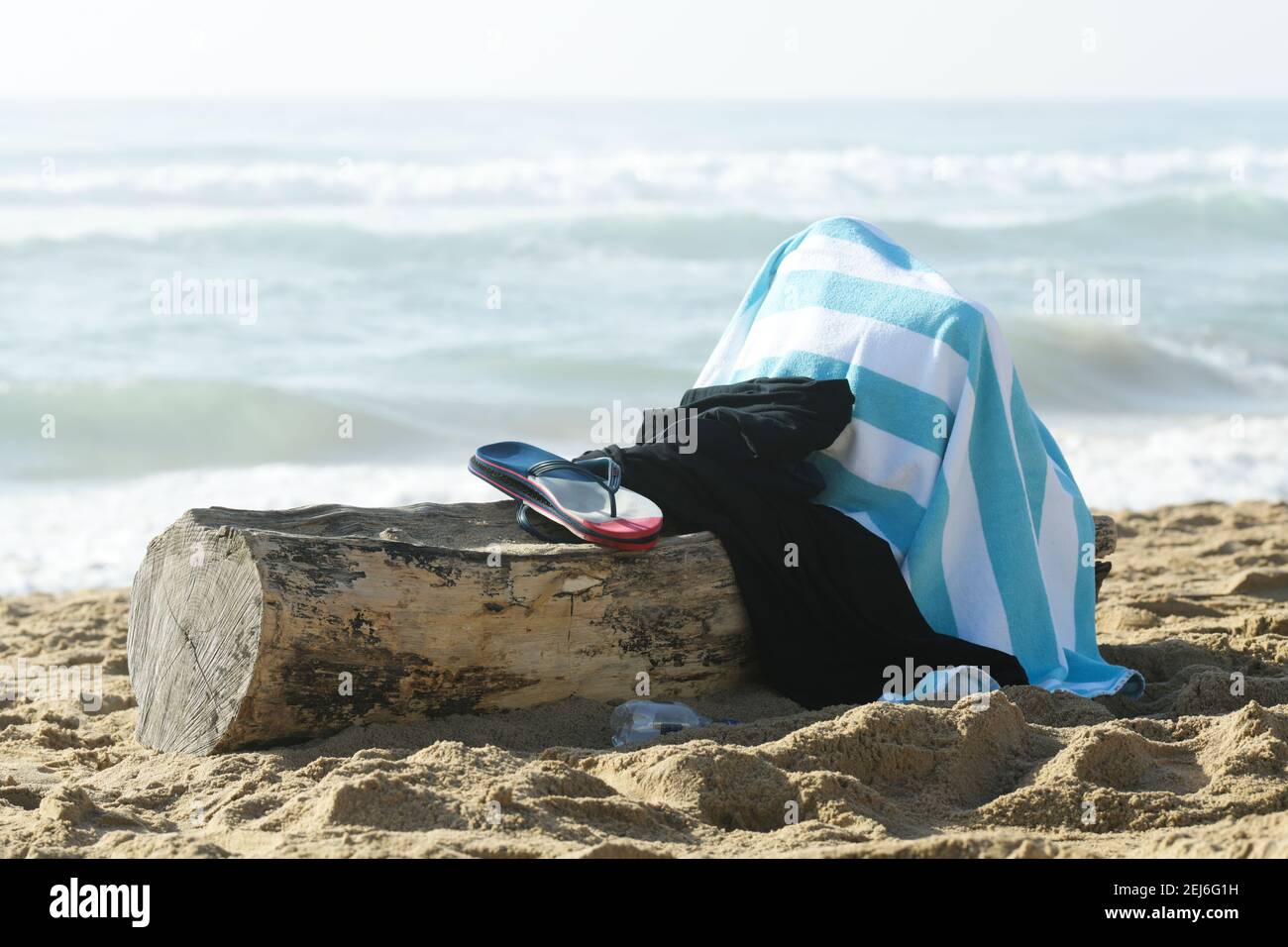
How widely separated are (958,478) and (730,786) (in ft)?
4.57

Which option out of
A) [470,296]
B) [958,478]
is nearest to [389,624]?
[958,478]

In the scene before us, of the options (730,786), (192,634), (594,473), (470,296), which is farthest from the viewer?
(470,296)

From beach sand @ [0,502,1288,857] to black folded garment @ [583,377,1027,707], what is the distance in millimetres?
172

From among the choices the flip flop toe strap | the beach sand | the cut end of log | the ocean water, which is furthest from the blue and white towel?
the ocean water

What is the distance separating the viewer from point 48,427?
364 inches

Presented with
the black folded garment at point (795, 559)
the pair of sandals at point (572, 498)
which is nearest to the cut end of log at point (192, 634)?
the pair of sandals at point (572, 498)

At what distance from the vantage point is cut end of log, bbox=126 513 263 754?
123 inches

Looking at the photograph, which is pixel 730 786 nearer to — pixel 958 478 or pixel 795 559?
pixel 795 559

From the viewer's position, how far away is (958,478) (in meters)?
3.80

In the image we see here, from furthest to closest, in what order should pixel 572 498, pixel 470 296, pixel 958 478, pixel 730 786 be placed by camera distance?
1. pixel 470 296
2. pixel 958 478
3. pixel 572 498
4. pixel 730 786

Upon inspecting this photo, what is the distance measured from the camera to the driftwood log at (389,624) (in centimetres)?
311

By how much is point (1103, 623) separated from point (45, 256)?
1447 cm

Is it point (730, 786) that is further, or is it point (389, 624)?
point (389, 624)
